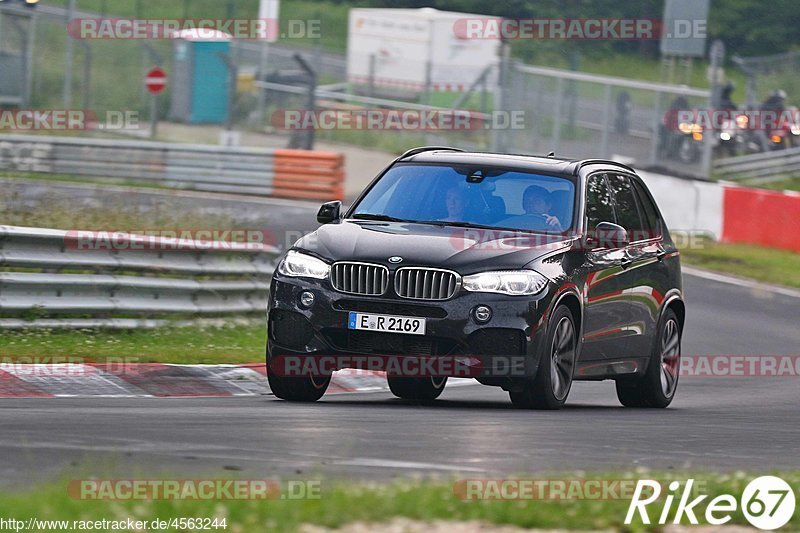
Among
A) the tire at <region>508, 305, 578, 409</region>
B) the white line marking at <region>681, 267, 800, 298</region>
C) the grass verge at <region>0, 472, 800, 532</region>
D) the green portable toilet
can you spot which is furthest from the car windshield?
the green portable toilet

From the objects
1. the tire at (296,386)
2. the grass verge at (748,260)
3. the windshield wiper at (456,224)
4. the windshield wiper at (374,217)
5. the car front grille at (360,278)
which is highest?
the windshield wiper at (456,224)

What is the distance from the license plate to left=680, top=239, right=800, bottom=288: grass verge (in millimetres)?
14334

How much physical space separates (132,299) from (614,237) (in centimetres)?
473

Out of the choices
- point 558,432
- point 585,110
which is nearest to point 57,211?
point 558,432

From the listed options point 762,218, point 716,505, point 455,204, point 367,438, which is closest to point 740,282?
point 762,218

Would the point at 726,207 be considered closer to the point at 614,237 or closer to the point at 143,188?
the point at 143,188

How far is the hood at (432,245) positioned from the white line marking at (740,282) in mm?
12653

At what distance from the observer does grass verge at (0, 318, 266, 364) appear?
12.6 metres

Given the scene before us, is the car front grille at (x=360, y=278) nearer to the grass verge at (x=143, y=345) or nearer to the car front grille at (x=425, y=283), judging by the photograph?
the car front grille at (x=425, y=283)

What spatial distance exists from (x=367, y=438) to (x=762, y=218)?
1869 centimetres

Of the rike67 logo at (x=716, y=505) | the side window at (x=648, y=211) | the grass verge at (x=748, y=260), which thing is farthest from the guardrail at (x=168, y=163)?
the rike67 logo at (x=716, y=505)

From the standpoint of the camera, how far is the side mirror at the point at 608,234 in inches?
448

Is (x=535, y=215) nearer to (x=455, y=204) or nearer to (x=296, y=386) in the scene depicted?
(x=455, y=204)

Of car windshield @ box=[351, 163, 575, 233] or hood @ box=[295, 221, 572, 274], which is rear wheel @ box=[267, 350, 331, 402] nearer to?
hood @ box=[295, 221, 572, 274]
